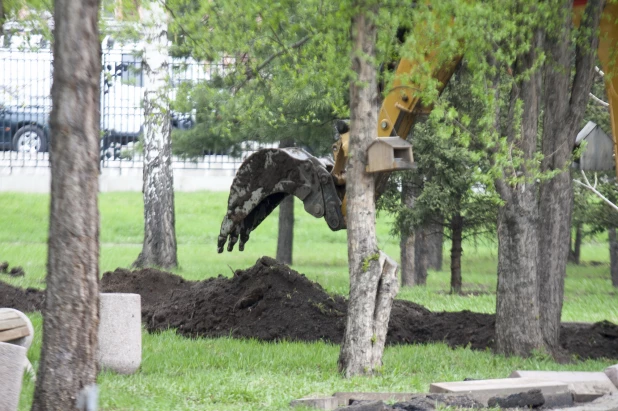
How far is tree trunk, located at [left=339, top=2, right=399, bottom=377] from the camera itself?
26.7 ft

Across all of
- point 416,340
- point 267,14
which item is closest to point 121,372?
point 267,14

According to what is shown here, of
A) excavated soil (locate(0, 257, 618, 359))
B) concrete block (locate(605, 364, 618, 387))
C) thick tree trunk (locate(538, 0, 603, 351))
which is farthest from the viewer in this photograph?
excavated soil (locate(0, 257, 618, 359))

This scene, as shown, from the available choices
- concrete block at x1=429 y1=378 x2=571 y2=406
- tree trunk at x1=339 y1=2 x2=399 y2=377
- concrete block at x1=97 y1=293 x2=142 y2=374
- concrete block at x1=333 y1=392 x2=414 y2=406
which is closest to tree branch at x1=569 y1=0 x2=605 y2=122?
tree trunk at x1=339 y1=2 x2=399 y2=377

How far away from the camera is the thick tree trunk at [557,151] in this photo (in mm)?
10141

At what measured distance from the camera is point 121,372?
8305 millimetres

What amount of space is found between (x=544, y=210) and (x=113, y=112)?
15.9 m

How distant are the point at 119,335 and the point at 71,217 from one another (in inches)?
122

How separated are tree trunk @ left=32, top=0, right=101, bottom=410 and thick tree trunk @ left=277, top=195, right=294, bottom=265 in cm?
1477

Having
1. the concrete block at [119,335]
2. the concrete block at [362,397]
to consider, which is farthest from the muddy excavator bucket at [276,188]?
the concrete block at [362,397]

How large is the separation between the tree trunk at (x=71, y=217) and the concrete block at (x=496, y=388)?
2920 millimetres

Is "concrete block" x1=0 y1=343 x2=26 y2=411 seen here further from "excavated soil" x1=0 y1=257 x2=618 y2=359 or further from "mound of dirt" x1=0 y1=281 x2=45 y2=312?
"mound of dirt" x1=0 y1=281 x2=45 y2=312

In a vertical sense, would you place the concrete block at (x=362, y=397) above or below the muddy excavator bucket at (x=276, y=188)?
below

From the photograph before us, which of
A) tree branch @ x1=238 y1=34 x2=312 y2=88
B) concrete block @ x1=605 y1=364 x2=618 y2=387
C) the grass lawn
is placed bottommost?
the grass lawn

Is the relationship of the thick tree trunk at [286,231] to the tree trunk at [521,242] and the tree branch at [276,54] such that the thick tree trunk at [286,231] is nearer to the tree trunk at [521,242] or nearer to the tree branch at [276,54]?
the tree branch at [276,54]
